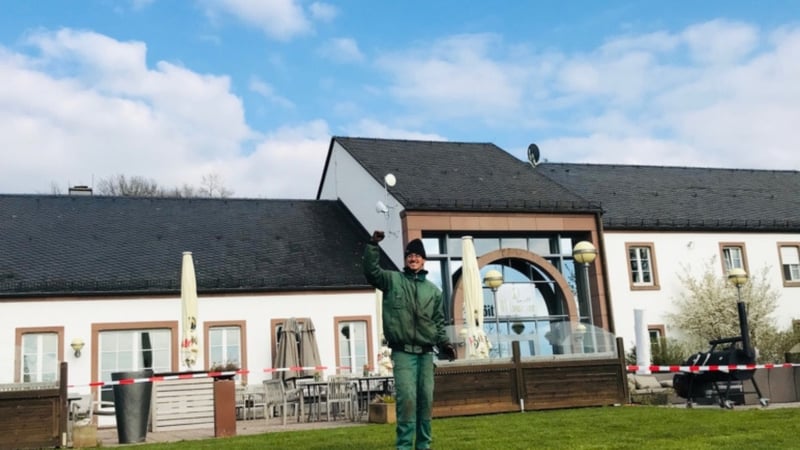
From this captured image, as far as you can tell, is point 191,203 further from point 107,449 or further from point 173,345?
point 107,449

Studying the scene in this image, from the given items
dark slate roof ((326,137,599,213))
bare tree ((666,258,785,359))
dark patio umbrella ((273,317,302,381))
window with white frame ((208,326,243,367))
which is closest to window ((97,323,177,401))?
window with white frame ((208,326,243,367))

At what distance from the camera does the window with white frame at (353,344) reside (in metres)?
22.7

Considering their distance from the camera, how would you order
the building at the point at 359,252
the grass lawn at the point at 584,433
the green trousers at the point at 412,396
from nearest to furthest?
the green trousers at the point at 412,396 → the grass lawn at the point at 584,433 → the building at the point at 359,252

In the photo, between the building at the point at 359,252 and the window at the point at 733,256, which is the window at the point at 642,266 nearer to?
the building at the point at 359,252

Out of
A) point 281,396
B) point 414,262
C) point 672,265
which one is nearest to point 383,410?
point 281,396

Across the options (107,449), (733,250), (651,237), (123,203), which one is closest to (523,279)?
(651,237)

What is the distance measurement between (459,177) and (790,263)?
12.5 meters

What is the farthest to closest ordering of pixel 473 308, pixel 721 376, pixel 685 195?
1. pixel 685 195
2. pixel 473 308
3. pixel 721 376

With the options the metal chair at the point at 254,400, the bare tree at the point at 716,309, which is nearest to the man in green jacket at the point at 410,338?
the metal chair at the point at 254,400

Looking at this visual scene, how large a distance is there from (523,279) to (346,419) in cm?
1151

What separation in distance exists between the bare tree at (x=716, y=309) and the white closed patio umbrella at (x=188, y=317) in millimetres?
16367

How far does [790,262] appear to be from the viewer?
1156 inches

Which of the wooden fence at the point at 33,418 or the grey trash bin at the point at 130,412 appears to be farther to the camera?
the grey trash bin at the point at 130,412

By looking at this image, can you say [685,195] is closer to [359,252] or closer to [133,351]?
[359,252]
